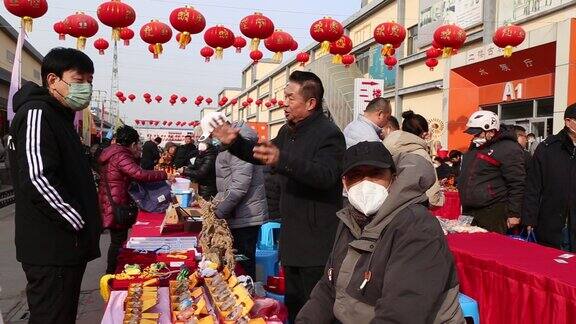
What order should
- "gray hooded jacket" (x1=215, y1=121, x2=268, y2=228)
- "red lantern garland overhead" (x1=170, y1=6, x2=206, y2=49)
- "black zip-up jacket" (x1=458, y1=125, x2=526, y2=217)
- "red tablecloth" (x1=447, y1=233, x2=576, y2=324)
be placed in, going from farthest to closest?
"red lantern garland overhead" (x1=170, y1=6, x2=206, y2=49) < "black zip-up jacket" (x1=458, y1=125, x2=526, y2=217) < "gray hooded jacket" (x1=215, y1=121, x2=268, y2=228) < "red tablecloth" (x1=447, y1=233, x2=576, y2=324)

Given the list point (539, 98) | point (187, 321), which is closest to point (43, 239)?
point (187, 321)

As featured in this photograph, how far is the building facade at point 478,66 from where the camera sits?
12078 mm

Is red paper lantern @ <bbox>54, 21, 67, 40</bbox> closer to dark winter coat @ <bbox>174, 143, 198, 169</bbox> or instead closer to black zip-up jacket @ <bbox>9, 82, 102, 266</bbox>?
dark winter coat @ <bbox>174, 143, 198, 169</bbox>

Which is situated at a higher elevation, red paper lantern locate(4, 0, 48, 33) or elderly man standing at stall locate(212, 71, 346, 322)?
red paper lantern locate(4, 0, 48, 33)

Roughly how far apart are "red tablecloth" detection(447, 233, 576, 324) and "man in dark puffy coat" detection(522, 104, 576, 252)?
1.68ft

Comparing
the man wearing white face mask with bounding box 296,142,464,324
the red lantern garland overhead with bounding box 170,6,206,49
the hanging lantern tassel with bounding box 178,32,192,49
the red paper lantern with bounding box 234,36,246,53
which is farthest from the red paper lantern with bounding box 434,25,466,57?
the man wearing white face mask with bounding box 296,142,464,324

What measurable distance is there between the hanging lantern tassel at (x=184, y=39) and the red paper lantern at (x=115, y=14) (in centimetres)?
96

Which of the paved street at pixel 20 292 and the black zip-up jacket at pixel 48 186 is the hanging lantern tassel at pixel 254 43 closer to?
the paved street at pixel 20 292

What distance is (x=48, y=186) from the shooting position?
8.20ft

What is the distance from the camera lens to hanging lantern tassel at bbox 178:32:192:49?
31.3 feet

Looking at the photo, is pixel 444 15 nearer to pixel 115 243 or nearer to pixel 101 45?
pixel 101 45

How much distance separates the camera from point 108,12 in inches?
337

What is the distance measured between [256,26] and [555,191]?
6436 millimetres

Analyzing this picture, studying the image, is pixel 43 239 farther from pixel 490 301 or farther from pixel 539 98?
pixel 539 98
